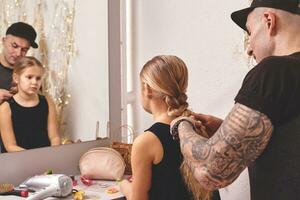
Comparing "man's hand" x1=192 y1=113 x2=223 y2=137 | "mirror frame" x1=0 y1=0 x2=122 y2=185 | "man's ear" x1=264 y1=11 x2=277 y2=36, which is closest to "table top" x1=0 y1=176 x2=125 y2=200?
"mirror frame" x1=0 y1=0 x2=122 y2=185

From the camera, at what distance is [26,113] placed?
1.72 m

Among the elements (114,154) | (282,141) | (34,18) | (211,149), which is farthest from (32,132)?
(282,141)

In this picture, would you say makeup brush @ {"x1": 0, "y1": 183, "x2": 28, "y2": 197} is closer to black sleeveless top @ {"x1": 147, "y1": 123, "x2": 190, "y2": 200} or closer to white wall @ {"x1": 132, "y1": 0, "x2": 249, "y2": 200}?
black sleeveless top @ {"x1": 147, "y1": 123, "x2": 190, "y2": 200}

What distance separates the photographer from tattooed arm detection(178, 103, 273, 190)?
0.86 m

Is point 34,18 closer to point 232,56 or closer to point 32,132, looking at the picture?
point 32,132

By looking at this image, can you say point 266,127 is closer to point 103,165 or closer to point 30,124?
point 103,165

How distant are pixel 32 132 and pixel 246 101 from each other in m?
1.16

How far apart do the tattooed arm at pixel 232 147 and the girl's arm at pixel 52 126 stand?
1.04 metres

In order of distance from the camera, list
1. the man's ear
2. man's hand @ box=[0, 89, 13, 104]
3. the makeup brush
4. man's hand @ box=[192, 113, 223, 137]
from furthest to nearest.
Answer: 1. man's hand @ box=[0, 89, 13, 104]
2. the makeup brush
3. man's hand @ box=[192, 113, 223, 137]
4. the man's ear

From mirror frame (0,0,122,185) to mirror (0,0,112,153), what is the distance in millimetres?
35

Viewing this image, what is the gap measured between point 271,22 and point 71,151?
4.13ft

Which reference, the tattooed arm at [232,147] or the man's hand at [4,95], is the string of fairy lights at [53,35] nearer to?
the man's hand at [4,95]

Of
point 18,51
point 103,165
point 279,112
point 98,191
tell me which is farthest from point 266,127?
point 18,51

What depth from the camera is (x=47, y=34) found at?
69.6 inches
